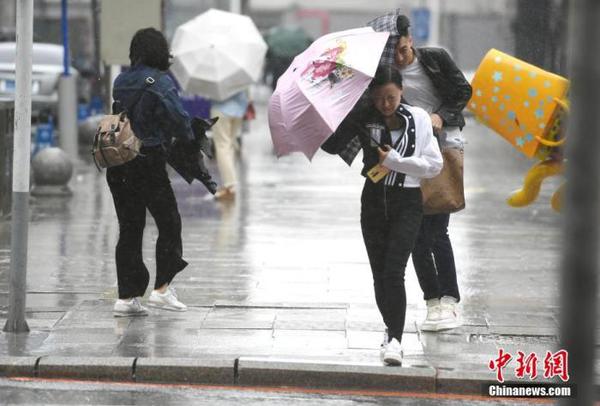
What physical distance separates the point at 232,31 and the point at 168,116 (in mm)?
7072

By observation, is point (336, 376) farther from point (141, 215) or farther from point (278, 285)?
point (278, 285)

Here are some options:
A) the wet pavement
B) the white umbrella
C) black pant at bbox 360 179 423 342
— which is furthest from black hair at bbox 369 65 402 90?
the white umbrella

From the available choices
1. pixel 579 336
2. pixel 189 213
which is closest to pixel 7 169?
pixel 189 213

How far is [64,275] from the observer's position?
31.8 ft

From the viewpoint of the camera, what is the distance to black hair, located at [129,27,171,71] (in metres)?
8.17

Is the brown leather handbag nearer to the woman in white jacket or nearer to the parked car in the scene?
the woman in white jacket

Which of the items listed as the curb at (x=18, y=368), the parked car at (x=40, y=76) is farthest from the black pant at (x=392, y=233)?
the parked car at (x=40, y=76)

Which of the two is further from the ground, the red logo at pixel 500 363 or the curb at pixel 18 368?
the red logo at pixel 500 363

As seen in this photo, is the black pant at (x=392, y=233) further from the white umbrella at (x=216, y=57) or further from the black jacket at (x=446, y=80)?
the white umbrella at (x=216, y=57)

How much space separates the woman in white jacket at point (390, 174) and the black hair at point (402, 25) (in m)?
0.47

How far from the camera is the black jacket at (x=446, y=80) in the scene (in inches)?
301

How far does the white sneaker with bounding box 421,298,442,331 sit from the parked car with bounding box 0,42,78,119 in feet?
54.2

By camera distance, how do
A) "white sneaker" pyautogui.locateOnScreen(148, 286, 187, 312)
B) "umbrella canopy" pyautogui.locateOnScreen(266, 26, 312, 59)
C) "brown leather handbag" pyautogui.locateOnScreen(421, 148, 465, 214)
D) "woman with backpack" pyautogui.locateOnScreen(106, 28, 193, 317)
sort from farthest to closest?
1. "umbrella canopy" pyautogui.locateOnScreen(266, 26, 312, 59)
2. "white sneaker" pyautogui.locateOnScreen(148, 286, 187, 312)
3. "woman with backpack" pyautogui.locateOnScreen(106, 28, 193, 317)
4. "brown leather handbag" pyautogui.locateOnScreen(421, 148, 465, 214)

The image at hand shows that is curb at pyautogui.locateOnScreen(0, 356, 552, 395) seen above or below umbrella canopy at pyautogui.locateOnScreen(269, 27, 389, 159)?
below
